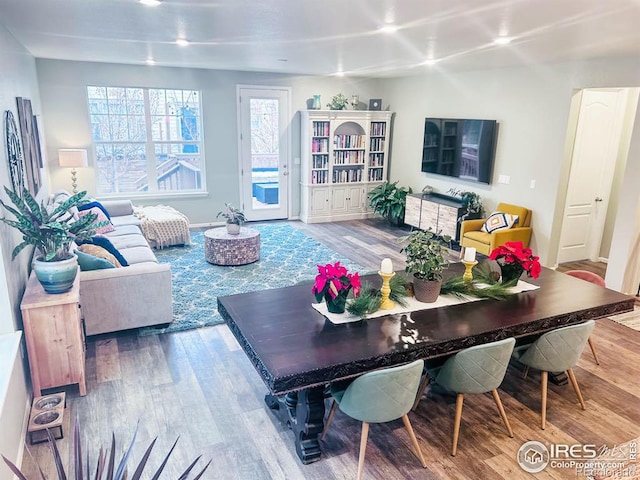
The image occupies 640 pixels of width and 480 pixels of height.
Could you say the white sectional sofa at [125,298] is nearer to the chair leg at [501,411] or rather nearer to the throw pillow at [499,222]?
the chair leg at [501,411]

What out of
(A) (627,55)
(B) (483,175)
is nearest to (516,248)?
(A) (627,55)

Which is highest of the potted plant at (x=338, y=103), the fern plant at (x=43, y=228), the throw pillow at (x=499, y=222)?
the potted plant at (x=338, y=103)

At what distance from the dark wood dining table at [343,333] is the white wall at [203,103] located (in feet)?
16.3

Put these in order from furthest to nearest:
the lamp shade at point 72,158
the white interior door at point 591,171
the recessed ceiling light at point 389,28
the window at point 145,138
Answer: the window at point 145,138 → the lamp shade at point 72,158 → the white interior door at point 591,171 → the recessed ceiling light at point 389,28

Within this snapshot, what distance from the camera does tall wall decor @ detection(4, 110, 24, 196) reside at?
3271 millimetres

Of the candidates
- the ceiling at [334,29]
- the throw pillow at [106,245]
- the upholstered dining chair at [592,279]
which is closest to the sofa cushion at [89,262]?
the throw pillow at [106,245]

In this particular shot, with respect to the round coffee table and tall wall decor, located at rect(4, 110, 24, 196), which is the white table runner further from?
the round coffee table

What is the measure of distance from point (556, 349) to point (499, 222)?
3.50 m

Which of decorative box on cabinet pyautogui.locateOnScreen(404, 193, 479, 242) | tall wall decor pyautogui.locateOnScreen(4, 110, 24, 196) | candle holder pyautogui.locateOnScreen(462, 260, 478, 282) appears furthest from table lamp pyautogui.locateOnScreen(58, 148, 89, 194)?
candle holder pyautogui.locateOnScreen(462, 260, 478, 282)

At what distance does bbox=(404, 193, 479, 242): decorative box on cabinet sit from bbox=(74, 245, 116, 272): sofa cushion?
4.28m

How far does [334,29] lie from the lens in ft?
11.8

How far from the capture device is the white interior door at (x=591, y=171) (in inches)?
228

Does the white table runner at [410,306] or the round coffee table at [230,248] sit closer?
the white table runner at [410,306]

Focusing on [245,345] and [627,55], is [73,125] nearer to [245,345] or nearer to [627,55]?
[245,345]
